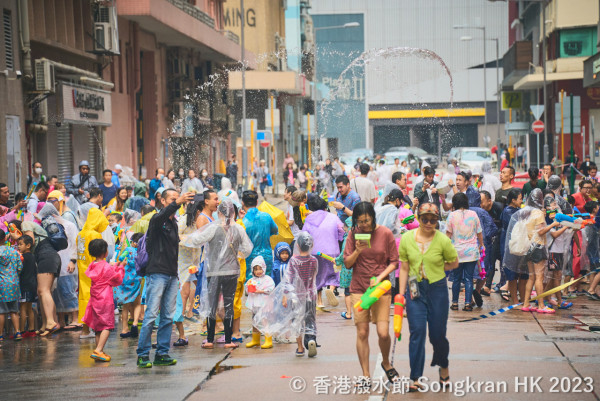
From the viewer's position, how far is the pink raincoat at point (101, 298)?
10.6 m

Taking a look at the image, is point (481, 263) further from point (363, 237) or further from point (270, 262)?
point (363, 237)

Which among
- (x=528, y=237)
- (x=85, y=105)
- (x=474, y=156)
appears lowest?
(x=528, y=237)

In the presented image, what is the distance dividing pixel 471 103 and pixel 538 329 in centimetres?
8061

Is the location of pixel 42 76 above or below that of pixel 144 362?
above

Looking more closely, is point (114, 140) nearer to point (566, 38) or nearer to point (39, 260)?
point (39, 260)

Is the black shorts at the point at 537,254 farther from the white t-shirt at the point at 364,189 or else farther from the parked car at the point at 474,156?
the parked car at the point at 474,156

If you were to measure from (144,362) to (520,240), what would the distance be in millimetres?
5356

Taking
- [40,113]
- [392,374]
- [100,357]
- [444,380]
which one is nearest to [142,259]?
[100,357]

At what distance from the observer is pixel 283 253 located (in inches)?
454

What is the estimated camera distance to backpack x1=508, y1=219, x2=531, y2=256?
1285cm

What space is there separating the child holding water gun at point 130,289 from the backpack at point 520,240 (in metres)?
4.70

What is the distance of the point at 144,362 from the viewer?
32.5 ft

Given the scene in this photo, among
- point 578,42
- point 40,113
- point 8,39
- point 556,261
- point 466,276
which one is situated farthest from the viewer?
point 578,42

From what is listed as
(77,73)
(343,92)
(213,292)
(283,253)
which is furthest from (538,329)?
(343,92)
